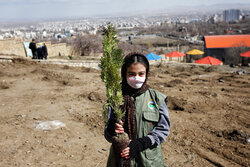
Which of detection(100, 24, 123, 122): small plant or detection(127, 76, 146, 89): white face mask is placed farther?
detection(127, 76, 146, 89): white face mask

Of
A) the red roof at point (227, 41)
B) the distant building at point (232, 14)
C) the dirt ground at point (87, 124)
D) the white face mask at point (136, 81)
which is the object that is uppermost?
the distant building at point (232, 14)

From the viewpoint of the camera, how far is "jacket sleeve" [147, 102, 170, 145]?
202 centimetres

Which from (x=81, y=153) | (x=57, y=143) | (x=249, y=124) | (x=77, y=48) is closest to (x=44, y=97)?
(x=57, y=143)

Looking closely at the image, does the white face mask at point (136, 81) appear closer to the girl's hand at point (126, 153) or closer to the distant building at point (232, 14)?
the girl's hand at point (126, 153)

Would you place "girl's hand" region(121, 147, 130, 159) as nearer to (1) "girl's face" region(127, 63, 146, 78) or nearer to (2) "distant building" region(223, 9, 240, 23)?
(1) "girl's face" region(127, 63, 146, 78)

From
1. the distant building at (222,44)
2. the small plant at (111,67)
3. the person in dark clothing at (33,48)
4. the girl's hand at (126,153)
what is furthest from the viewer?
the distant building at (222,44)

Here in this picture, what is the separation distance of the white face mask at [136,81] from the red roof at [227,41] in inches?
1298

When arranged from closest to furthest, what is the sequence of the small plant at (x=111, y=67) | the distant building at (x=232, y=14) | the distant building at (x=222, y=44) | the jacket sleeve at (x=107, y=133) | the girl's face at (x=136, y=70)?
the small plant at (x=111, y=67) → the jacket sleeve at (x=107, y=133) → the girl's face at (x=136, y=70) → the distant building at (x=222, y=44) → the distant building at (x=232, y=14)

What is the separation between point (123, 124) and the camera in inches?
81.1

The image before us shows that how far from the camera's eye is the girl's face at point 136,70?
2080 mm

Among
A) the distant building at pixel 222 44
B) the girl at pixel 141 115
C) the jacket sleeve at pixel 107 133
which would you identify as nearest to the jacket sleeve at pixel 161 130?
the girl at pixel 141 115

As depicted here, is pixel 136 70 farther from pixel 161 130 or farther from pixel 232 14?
pixel 232 14

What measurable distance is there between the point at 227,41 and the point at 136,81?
34928mm

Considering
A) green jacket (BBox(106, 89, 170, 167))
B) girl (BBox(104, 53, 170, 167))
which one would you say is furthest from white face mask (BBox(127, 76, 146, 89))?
green jacket (BBox(106, 89, 170, 167))
